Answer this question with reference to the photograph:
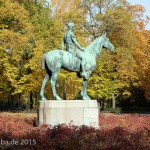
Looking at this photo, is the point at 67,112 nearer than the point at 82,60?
Yes

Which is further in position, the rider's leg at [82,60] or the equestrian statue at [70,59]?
the rider's leg at [82,60]

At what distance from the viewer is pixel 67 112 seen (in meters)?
14.3

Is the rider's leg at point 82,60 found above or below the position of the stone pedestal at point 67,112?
above

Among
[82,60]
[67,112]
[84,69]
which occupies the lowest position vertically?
[67,112]

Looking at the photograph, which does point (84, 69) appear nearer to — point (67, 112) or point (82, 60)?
point (82, 60)

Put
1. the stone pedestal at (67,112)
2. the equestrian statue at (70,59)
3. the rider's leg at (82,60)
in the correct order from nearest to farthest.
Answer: the stone pedestal at (67,112) < the equestrian statue at (70,59) < the rider's leg at (82,60)

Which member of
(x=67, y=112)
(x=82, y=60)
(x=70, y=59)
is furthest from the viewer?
(x=82, y=60)

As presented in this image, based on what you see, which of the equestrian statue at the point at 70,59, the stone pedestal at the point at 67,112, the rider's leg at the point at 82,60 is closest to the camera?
the stone pedestal at the point at 67,112

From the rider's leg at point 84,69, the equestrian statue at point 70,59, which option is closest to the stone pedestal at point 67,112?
the equestrian statue at point 70,59

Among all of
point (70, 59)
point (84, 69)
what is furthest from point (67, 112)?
point (70, 59)

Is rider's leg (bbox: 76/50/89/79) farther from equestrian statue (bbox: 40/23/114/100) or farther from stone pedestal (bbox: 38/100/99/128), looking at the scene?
stone pedestal (bbox: 38/100/99/128)

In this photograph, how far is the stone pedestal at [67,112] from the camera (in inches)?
557

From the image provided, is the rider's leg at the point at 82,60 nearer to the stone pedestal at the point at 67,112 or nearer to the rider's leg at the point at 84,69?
the rider's leg at the point at 84,69

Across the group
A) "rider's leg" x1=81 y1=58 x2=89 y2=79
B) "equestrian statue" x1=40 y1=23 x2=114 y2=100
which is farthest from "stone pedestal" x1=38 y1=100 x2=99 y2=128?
"rider's leg" x1=81 y1=58 x2=89 y2=79
